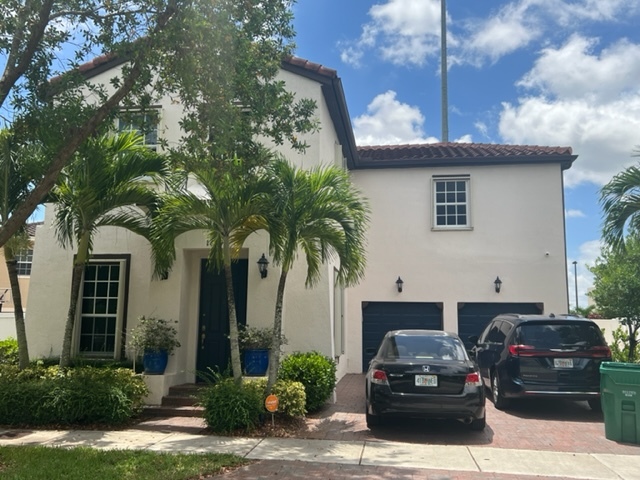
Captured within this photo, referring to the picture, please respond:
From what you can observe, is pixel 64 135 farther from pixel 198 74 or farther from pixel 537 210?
pixel 537 210

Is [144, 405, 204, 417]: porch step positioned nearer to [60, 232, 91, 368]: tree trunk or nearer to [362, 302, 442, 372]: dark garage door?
[60, 232, 91, 368]: tree trunk

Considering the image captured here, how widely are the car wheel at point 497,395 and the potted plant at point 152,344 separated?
5.98 meters

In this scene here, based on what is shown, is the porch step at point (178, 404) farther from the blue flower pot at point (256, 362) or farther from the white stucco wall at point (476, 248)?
the white stucco wall at point (476, 248)

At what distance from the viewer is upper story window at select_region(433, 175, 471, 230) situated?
1532 centimetres

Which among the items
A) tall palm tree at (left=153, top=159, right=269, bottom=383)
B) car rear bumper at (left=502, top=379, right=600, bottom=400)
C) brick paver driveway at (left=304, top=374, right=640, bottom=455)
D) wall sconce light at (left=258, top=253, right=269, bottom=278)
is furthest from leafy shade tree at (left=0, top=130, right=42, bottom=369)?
car rear bumper at (left=502, top=379, right=600, bottom=400)

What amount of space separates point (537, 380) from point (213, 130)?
6644mm

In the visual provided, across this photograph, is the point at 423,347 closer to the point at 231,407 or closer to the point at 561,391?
the point at 561,391

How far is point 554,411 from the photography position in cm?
978

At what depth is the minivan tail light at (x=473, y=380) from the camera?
25.2ft

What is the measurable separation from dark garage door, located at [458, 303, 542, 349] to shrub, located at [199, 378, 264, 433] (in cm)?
823

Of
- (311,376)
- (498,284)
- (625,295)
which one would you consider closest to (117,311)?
(311,376)

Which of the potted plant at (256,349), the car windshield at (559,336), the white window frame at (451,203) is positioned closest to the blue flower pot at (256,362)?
the potted plant at (256,349)

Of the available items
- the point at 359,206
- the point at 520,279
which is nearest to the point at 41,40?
the point at 359,206

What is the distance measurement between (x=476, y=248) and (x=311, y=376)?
778 centimetres
